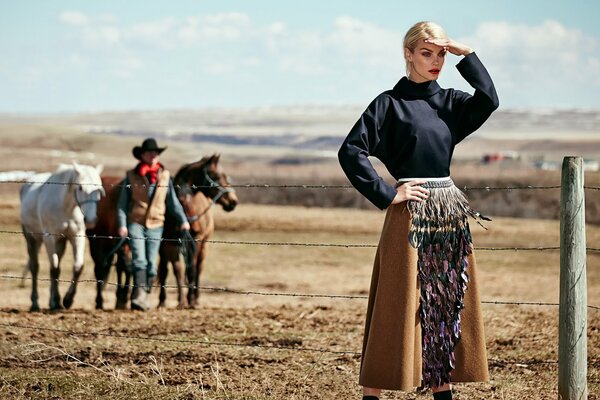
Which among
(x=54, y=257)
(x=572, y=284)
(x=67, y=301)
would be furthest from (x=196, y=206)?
(x=572, y=284)

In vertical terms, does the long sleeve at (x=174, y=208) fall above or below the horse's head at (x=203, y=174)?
below

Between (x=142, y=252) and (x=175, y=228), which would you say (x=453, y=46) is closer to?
(x=142, y=252)

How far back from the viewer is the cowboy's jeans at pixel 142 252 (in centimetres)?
1052

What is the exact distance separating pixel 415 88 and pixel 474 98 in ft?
0.93

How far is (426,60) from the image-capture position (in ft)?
14.7

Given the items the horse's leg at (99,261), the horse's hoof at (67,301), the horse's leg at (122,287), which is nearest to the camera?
the horse's hoof at (67,301)

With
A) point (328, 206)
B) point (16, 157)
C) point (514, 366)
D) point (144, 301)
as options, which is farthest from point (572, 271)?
point (16, 157)

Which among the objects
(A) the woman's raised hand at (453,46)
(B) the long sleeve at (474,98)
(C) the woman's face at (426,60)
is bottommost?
(B) the long sleeve at (474,98)

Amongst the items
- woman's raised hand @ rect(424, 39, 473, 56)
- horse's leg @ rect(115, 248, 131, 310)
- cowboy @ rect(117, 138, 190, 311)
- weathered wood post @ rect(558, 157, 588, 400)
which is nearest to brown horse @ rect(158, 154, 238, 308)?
horse's leg @ rect(115, 248, 131, 310)

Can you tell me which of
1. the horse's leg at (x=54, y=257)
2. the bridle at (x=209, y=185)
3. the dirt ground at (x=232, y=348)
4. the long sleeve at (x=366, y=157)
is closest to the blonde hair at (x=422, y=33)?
the long sleeve at (x=366, y=157)

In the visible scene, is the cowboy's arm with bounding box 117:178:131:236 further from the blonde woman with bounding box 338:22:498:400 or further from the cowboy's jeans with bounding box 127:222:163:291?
the blonde woman with bounding box 338:22:498:400

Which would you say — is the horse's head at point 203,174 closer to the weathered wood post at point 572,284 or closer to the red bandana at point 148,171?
the red bandana at point 148,171

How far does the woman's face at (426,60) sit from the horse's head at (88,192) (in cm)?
682

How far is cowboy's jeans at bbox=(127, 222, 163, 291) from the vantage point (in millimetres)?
10523
